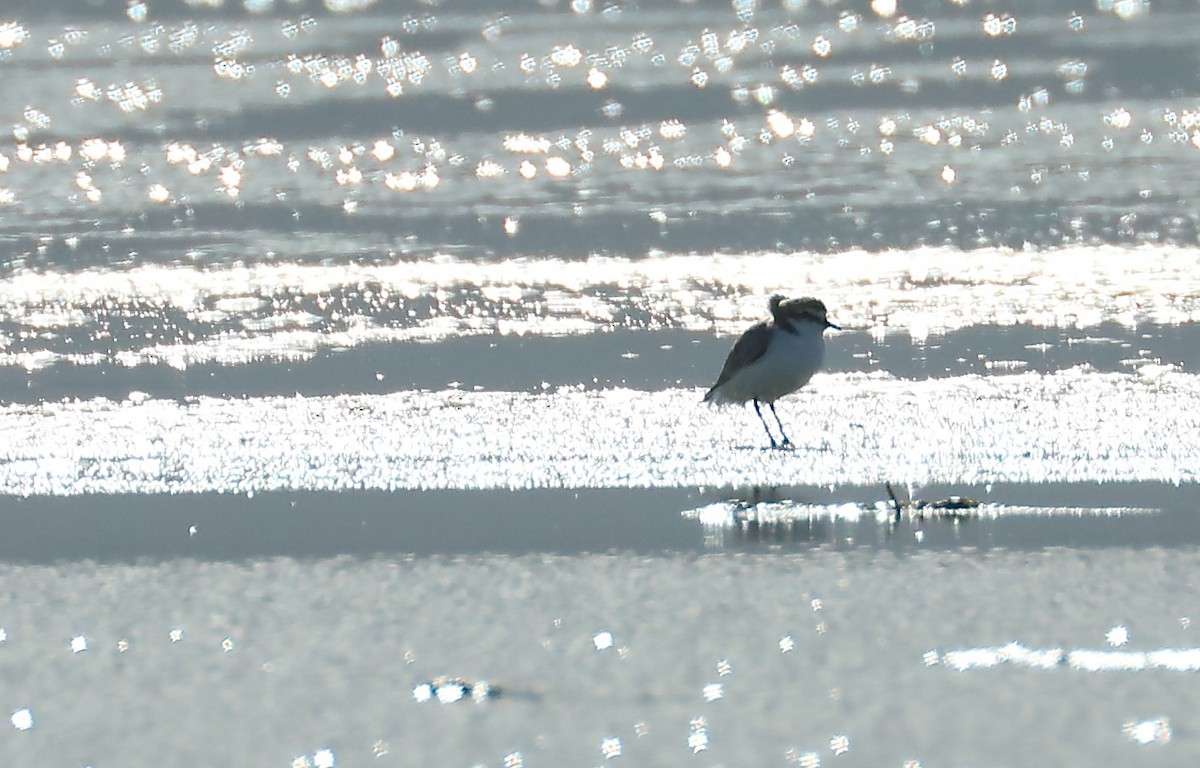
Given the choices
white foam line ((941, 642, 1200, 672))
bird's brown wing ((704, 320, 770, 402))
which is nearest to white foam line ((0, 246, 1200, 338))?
bird's brown wing ((704, 320, 770, 402))

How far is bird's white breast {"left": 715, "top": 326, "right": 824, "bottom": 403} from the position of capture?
806cm

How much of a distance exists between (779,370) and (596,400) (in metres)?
0.70

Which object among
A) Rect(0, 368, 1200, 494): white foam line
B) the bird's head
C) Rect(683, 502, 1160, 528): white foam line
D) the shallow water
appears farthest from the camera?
the bird's head

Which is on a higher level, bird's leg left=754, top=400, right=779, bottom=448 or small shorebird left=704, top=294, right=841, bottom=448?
small shorebird left=704, top=294, right=841, bottom=448

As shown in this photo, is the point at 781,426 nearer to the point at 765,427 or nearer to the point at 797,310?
the point at 765,427

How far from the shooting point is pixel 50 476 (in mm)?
7047

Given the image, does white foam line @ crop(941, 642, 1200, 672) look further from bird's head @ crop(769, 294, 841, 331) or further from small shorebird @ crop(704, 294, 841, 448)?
bird's head @ crop(769, 294, 841, 331)

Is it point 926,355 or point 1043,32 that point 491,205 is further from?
point 1043,32

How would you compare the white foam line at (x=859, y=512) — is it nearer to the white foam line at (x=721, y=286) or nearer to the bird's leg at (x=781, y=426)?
the bird's leg at (x=781, y=426)

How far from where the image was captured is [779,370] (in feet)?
26.9

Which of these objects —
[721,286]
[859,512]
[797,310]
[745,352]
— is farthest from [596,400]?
[721,286]

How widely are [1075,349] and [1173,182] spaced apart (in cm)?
428

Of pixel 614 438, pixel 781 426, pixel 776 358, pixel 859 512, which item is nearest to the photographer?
pixel 859 512

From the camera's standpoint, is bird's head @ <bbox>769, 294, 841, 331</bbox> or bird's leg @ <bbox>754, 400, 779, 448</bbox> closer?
bird's leg @ <bbox>754, 400, 779, 448</bbox>
